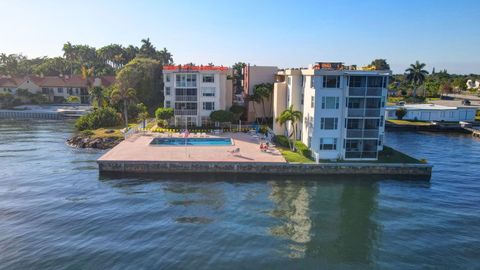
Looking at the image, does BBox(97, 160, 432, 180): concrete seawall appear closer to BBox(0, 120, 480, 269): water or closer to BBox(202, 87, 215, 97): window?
BBox(0, 120, 480, 269): water

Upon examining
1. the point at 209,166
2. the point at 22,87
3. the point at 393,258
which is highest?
the point at 22,87

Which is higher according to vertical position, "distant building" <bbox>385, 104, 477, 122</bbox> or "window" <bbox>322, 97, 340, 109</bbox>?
"window" <bbox>322, 97, 340, 109</bbox>

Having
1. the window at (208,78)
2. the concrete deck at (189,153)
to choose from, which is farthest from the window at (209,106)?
Answer: the concrete deck at (189,153)

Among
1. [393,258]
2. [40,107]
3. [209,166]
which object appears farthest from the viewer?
[40,107]

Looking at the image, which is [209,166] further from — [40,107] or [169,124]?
[40,107]

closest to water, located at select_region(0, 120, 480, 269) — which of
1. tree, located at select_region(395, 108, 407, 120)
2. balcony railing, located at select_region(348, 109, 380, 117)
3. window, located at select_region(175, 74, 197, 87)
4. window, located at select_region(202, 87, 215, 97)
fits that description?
balcony railing, located at select_region(348, 109, 380, 117)

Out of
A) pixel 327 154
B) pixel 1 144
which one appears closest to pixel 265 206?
pixel 327 154
